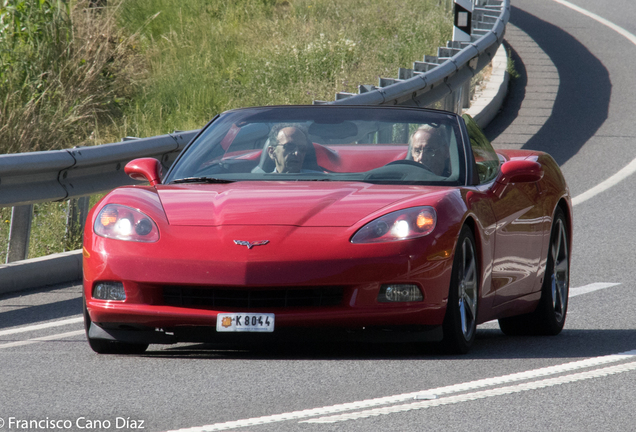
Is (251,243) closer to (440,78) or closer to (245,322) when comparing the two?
(245,322)

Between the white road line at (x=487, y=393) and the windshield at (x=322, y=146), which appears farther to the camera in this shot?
the windshield at (x=322, y=146)

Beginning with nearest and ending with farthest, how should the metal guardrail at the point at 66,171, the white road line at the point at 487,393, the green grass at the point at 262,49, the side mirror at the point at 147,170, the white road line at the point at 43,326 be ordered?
1. the white road line at the point at 487,393
2. the side mirror at the point at 147,170
3. the white road line at the point at 43,326
4. the metal guardrail at the point at 66,171
5. the green grass at the point at 262,49

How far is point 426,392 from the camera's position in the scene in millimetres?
5055

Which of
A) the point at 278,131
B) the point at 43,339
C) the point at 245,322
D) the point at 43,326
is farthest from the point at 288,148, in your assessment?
the point at 43,326

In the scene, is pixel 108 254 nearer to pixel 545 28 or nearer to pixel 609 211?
pixel 609 211

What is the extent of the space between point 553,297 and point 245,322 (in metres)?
2.46

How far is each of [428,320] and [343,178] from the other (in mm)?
1105

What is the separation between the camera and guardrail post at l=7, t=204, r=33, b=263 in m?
8.66

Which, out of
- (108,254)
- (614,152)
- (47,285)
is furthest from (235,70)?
(108,254)

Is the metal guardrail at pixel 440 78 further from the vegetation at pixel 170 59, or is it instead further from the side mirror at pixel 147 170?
the side mirror at pixel 147 170

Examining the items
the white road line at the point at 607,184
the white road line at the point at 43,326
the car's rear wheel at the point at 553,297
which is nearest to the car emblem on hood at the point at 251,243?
the white road line at the point at 43,326

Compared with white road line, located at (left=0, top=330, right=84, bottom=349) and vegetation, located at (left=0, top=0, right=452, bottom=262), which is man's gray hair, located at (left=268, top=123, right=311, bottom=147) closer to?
white road line, located at (left=0, top=330, right=84, bottom=349)

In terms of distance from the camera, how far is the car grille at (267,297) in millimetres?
5641

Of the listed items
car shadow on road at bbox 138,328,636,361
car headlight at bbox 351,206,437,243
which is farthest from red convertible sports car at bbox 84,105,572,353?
car shadow on road at bbox 138,328,636,361
